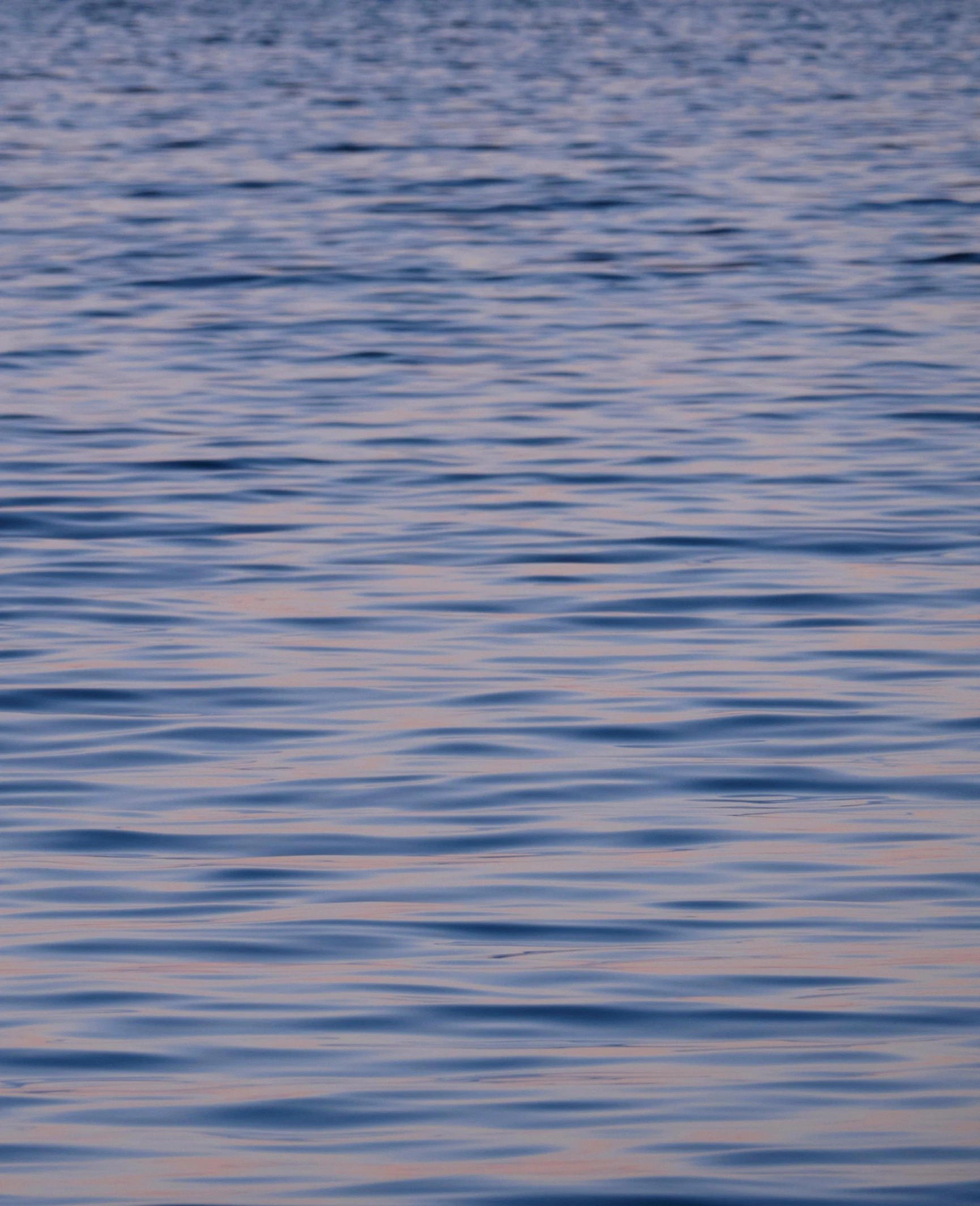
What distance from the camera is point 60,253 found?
63.5ft

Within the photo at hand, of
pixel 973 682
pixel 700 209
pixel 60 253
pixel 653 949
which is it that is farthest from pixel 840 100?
pixel 653 949

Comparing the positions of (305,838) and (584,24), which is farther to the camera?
(584,24)

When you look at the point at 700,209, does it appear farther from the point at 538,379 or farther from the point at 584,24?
the point at 584,24

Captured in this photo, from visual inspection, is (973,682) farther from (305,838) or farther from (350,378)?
(350,378)

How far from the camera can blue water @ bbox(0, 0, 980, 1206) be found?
4969 millimetres

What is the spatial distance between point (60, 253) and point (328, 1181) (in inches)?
604

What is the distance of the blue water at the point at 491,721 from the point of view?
4.97m

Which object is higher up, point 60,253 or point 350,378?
point 60,253

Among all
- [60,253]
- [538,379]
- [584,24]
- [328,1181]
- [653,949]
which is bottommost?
[328,1181]

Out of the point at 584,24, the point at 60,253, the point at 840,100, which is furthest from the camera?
the point at 584,24

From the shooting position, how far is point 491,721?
25.1 ft

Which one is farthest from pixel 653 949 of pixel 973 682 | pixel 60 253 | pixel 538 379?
pixel 60 253

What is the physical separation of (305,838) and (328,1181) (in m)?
1.97

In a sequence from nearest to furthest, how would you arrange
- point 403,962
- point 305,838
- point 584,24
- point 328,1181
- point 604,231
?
point 328,1181 < point 403,962 < point 305,838 < point 604,231 < point 584,24
